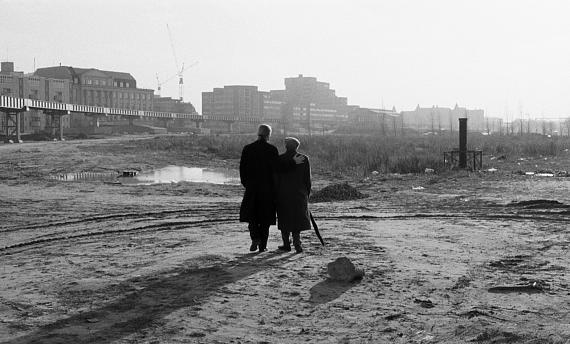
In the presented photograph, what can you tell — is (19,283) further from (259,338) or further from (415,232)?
(415,232)

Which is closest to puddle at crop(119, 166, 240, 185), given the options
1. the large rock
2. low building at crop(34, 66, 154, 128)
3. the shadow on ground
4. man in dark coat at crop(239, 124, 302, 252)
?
man in dark coat at crop(239, 124, 302, 252)

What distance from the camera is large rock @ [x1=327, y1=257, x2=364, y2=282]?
26.9 feet

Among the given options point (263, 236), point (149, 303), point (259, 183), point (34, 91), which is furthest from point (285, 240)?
point (34, 91)

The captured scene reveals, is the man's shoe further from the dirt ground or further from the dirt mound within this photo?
the dirt mound

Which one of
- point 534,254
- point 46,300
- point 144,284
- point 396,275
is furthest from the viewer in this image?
point 534,254

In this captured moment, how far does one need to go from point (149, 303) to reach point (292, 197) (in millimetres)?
3262

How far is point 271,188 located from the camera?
32.7ft

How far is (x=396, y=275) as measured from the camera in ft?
28.5

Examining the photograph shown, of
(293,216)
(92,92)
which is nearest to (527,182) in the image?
(293,216)

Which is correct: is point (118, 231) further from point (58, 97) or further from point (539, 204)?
point (58, 97)

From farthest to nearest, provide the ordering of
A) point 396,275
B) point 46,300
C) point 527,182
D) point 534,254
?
point 527,182 < point 534,254 < point 396,275 < point 46,300

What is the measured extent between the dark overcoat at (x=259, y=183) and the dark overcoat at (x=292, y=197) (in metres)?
0.13

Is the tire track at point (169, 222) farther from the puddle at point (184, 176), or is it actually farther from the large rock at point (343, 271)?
the puddle at point (184, 176)

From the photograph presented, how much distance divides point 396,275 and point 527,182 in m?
16.2
